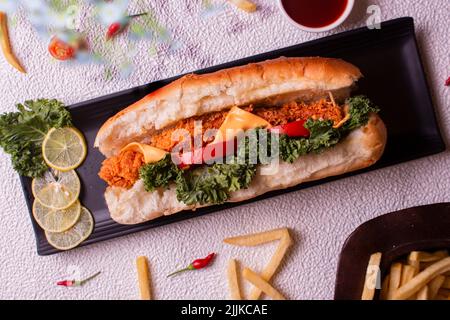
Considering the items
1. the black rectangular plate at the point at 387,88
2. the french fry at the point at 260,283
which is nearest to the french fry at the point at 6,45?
the black rectangular plate at the point at 387,88

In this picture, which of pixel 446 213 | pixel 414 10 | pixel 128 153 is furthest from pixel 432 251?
pixel 128 153

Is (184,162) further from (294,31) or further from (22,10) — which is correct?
(22,10)

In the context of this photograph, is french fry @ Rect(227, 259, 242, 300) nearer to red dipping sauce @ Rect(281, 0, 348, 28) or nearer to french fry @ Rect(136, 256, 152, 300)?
french fry @ Rect(136, 256, 152, 300)

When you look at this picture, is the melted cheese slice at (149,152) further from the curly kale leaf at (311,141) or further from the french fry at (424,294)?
the french fry at (424,294)

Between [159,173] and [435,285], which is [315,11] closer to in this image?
[159,173]

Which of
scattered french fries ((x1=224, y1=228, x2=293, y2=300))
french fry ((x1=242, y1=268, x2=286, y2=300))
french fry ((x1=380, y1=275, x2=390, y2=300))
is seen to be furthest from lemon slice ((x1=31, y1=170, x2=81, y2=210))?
french fry ((x1=380, y1=275, x2=390, y2=300))
